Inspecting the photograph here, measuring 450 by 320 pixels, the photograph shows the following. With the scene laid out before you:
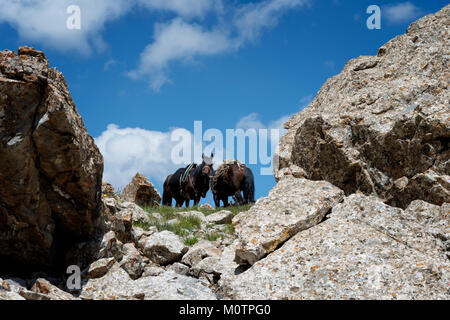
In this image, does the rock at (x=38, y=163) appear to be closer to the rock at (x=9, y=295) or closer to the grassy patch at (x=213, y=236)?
the rock at (x=9, y=295)

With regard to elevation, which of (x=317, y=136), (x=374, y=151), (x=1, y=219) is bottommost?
(x=1, y=219)

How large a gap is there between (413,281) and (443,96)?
3.48m

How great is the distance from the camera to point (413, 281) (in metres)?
5.08

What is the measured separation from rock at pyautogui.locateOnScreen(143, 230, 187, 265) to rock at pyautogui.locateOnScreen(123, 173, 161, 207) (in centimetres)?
957

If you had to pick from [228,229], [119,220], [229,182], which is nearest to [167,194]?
[229,182]

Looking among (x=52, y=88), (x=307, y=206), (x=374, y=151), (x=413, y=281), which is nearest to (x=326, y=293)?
(x=413, y=281)

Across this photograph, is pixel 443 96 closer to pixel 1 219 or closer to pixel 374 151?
pixel 374 151

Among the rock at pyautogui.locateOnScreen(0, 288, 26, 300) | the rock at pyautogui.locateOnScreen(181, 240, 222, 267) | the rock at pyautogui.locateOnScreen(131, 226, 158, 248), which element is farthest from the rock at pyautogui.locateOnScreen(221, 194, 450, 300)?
the rock at pyautogui.locateOnScreen(131, 226, 158, 248)

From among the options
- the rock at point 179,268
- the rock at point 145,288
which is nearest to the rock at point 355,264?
the rock at point 145,288

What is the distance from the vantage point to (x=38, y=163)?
5.77 metres

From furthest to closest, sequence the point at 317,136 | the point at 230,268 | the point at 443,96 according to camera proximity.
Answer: the point at 317,136 → the point at 443,96 → the point at 230,268

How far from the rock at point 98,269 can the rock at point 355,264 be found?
1822mm

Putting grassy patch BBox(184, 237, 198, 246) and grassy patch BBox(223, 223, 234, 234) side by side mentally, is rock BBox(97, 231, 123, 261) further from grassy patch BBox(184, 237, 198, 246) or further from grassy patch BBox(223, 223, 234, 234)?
grassy patch BBox(223, 223, 234, 234)

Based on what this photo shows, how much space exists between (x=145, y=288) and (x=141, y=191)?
12.1 m
